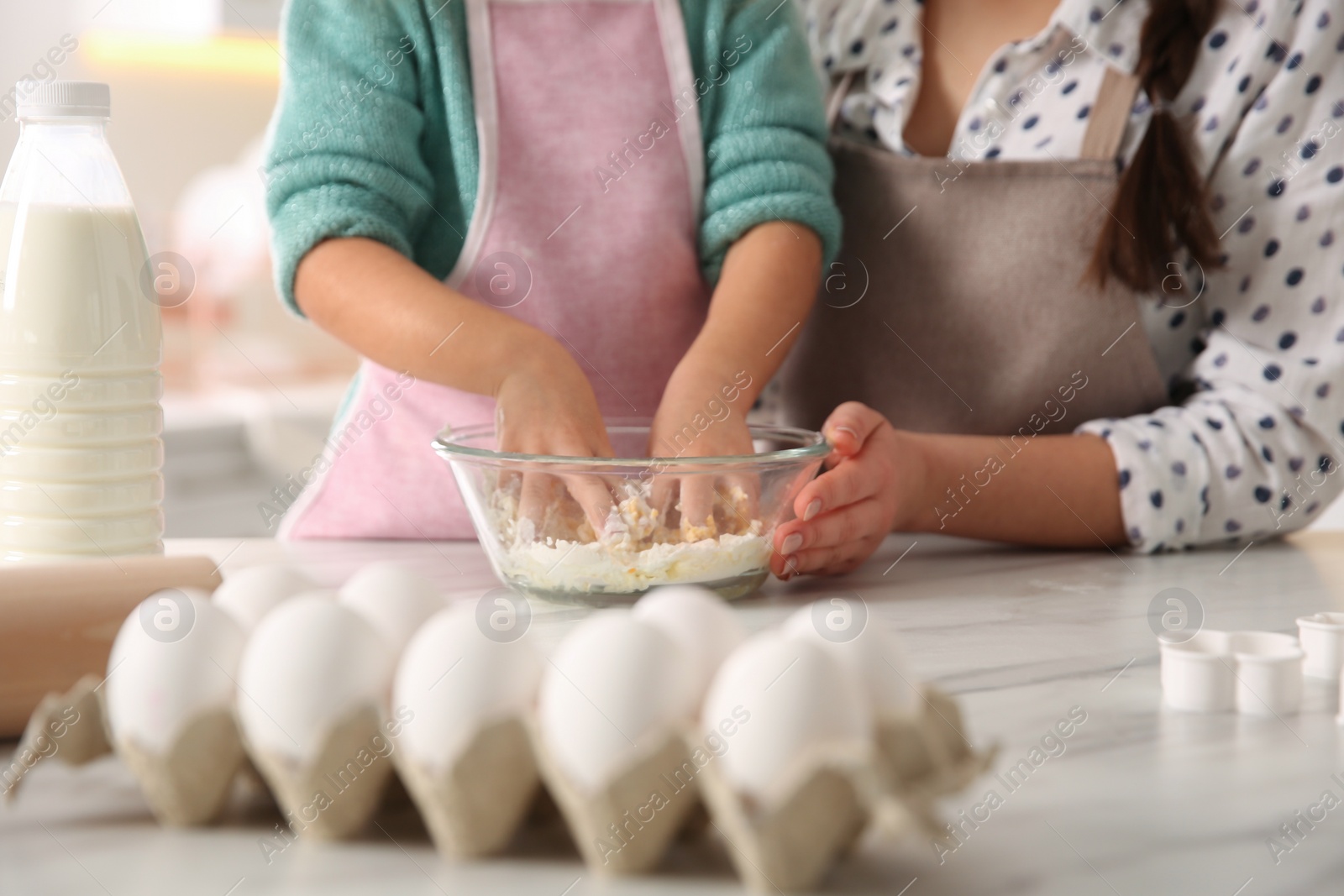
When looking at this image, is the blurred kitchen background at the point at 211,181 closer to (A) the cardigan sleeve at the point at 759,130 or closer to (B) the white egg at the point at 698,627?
(A) the cardigan sleeve at the point at 759,130

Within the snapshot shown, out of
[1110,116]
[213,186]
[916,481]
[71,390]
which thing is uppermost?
[1110,116]

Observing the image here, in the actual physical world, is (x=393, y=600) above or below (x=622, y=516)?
above

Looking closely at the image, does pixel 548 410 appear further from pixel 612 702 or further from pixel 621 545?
pixel 612 702

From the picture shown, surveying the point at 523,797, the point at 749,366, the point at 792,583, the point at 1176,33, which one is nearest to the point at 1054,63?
the point at 1176,33

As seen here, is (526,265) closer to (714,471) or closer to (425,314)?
(425,314)

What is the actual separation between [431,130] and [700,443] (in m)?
0.39

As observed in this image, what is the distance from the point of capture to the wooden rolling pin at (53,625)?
0.49 metres

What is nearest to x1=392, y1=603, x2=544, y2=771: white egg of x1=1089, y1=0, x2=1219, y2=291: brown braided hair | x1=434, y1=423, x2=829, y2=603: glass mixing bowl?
x1=434, y1=423, x2=829, y2=603: glass mixing bowl

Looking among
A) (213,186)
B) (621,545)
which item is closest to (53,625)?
(621,545)

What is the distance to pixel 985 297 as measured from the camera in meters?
1.09

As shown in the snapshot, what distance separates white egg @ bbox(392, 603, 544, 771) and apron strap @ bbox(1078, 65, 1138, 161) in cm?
84

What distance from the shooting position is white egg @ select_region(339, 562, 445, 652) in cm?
43

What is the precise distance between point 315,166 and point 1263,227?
2.43 ft

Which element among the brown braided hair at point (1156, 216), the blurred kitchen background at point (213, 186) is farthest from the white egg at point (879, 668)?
the blurred kitchen background at point (213, 186)
